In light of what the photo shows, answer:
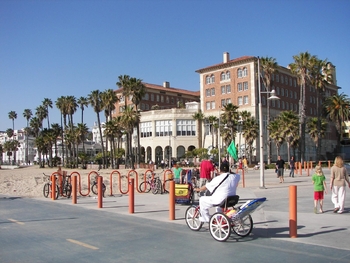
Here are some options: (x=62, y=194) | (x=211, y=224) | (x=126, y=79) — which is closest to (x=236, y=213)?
(x=211, y=224)

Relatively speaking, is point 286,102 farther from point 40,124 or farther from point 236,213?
point 236,213

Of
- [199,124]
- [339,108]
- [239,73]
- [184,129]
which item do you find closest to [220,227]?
[339,108]

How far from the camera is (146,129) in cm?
8219

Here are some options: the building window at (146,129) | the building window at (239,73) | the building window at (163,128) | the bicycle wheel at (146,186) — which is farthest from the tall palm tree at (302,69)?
the bicycle wheel at (146,186)

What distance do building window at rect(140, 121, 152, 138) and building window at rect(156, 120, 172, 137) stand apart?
2.13 meters

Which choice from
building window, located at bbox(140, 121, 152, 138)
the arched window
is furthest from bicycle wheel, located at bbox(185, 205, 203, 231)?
building window, located at bbox(140, 121, 152, 138)

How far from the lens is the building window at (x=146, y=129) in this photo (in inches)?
3199

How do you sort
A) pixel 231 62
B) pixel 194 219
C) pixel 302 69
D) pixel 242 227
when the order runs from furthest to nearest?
pixel 231 62
pixel 302 69
pixel 194 219
pixel 242 227

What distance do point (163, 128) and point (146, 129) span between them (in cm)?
483

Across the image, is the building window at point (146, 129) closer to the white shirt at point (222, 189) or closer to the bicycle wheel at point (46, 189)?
the bicycle wheel at point (46, 189)

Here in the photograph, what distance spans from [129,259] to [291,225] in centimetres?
374

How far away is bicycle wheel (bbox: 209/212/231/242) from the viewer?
26.4 ft

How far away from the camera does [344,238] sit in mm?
8383

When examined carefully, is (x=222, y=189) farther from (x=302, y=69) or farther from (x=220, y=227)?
(x=302, y=69)
